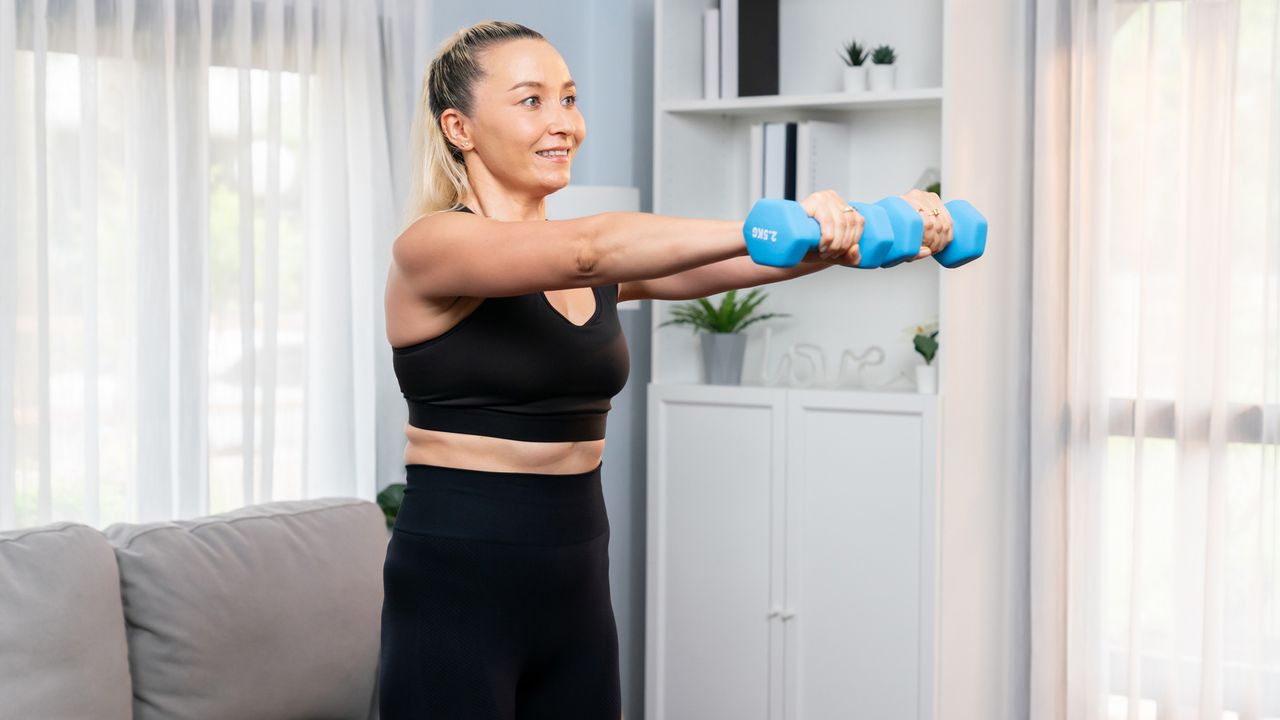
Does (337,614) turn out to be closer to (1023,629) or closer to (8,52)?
(8,52)

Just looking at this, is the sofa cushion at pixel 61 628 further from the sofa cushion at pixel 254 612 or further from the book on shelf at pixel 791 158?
the book on shelf at pixel 791 158

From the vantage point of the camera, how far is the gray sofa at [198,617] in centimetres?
213

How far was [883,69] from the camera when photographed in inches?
118

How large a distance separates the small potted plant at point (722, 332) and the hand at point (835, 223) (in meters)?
1.90

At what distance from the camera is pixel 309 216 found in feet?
9.50

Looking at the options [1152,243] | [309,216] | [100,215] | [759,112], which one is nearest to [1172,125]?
[1152,243]

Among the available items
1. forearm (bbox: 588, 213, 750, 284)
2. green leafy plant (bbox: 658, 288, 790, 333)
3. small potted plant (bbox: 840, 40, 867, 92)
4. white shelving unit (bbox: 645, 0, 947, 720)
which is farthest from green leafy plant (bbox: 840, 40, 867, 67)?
forearm (bbox: 588, 213, 750, 284)

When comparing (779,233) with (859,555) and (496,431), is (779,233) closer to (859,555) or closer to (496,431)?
(496,431)

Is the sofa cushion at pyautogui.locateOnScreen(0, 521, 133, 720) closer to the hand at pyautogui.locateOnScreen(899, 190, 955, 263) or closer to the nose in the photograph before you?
the nose

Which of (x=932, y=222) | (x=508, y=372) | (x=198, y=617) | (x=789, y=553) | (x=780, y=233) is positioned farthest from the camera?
(x=789, y=553)

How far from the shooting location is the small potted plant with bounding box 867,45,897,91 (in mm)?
2996

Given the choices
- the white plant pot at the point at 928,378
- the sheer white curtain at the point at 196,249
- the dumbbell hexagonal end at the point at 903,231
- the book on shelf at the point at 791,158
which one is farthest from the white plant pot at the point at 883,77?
the dumbbell hexagonal end at the point at 903,231

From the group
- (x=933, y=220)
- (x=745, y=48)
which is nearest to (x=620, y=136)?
(x=745, y=48)

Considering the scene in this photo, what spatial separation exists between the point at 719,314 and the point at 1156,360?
1.03 m
